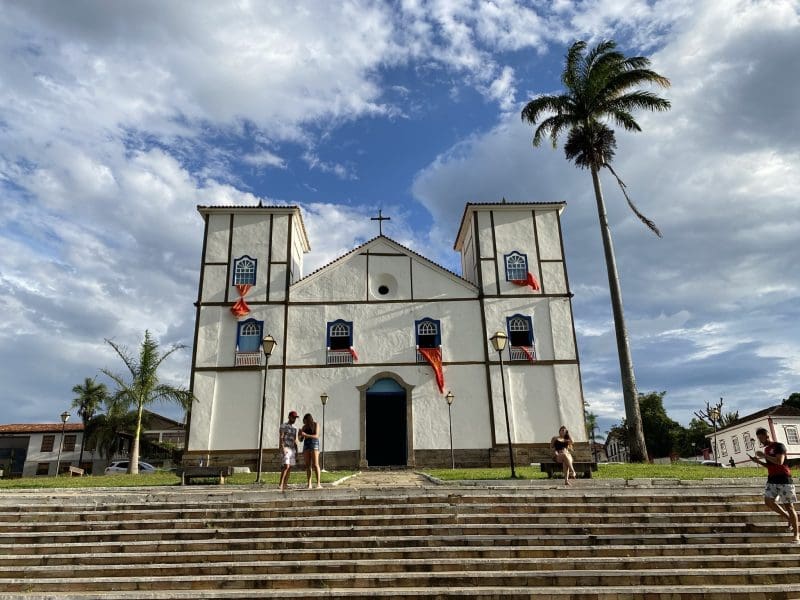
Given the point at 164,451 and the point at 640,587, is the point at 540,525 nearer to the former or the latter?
the point at 640,587

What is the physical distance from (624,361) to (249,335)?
46.6 feet

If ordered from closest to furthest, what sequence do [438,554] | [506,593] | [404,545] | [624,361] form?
[506,593] < [438,554] < [404,545] < [624,361]

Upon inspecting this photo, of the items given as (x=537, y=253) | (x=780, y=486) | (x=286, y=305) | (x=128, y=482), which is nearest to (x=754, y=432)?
(x=537, y=253)

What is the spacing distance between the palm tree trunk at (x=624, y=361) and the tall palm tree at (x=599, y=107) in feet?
0.12

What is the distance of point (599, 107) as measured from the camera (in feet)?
76.0

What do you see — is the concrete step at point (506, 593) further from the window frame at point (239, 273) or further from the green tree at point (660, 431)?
the green tree at point (660, 431)

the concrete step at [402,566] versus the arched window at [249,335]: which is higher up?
the arched window at [249,335]

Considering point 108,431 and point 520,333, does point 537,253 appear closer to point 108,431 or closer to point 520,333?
point 520,333

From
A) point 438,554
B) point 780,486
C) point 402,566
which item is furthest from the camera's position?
point 780,486

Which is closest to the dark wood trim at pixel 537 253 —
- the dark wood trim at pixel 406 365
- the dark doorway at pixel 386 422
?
the dark wood trim at pixel 406 365

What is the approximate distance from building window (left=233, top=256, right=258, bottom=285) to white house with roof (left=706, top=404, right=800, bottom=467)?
115 ft

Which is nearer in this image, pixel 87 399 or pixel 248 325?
pixel 248 325

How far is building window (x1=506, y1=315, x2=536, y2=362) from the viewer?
23.9 m

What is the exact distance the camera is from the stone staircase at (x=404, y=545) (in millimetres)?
7477
